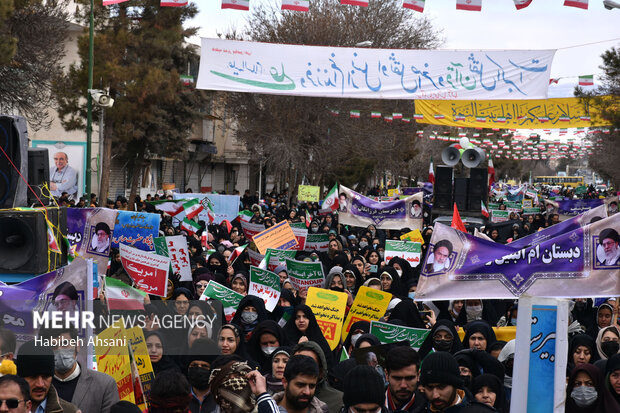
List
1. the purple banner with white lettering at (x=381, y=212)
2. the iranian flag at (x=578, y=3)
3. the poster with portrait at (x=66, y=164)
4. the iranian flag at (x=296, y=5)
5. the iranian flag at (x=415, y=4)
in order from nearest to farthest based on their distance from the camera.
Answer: the iranian flag at (x=578, y=3) → the iranian flag at (x=415, y=4) → the iranian flag at (x=296, y=5) → the purple banner with white lettering at (x=381, y=212) → the poster with portrait at (x=66, y=164)

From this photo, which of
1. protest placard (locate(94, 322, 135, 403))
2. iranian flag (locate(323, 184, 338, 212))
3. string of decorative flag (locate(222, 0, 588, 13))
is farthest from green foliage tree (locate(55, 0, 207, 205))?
protest placard (locate(94, 322, 135, 403))

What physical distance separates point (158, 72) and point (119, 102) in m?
1.52

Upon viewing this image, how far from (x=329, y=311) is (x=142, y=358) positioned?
2.52 meters

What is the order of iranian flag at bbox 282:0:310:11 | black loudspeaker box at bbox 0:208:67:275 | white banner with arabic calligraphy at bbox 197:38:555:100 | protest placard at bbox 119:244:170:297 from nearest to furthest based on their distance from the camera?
black loudspeaker box at bbox 0:208:67:275 → protest placard at bbox 119:244:170:297 → iranian flag at bbox 282:0:310:11 → white banner with arabic calligraphy at bbox 197:38:555:100

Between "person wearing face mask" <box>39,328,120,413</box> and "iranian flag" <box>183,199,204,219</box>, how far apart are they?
12504 millimetres

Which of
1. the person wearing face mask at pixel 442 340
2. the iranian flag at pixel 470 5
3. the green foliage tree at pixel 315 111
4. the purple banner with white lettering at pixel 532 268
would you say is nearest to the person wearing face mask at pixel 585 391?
the purple banner with white lettering at pixel 532 268

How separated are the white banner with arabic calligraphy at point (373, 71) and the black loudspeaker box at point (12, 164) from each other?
1128 cm

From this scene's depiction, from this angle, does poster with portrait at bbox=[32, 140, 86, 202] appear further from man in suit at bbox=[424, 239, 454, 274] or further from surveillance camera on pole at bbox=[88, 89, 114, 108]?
man in suit at bbox=[424, 239, 454, 274]

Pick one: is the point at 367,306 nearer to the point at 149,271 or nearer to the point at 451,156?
the point at 149,271

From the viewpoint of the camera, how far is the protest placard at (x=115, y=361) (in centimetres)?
547

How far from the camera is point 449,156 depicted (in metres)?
22.5

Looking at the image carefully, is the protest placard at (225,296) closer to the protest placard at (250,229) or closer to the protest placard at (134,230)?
the protest placard at (134,230)

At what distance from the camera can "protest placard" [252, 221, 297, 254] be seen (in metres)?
12.7

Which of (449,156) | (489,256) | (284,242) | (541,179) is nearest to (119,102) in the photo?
(449,156)
